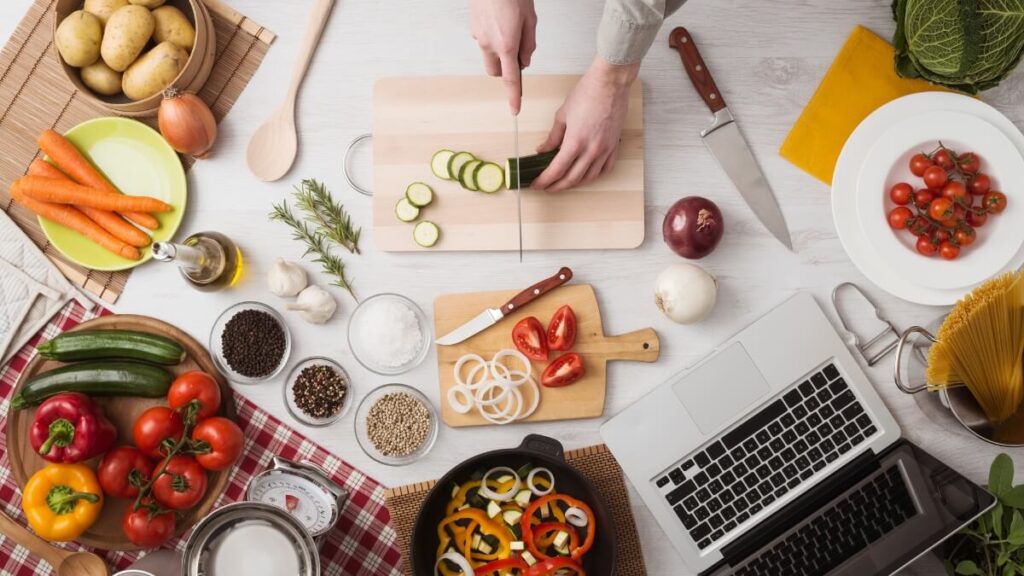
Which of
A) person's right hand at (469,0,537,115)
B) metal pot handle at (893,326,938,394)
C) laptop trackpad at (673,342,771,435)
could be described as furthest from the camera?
laptop trackpad at (673,342,771,435)

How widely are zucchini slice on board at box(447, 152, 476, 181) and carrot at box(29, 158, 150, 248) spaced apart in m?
0.69

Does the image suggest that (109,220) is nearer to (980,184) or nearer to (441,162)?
(441,162)

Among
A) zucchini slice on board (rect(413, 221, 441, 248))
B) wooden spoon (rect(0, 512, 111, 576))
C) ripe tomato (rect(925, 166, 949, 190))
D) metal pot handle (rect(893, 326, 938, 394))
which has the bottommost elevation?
metal pot handle (rect(893, 326, 938, 394))

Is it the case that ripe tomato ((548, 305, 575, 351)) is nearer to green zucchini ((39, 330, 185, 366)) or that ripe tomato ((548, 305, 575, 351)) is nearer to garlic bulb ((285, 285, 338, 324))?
garlic bulb ((285, 285, 338, 324))

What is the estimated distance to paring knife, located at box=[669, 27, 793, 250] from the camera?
5.74 feet

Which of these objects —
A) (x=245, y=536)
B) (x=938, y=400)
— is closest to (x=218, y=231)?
(x=245, y=536)

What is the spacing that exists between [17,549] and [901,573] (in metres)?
1.95

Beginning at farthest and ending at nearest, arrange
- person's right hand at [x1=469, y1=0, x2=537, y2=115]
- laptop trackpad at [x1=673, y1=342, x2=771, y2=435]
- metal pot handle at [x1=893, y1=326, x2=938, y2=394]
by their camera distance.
→ laptop trackpad at [x1=673, y1=342, x2=771, y2=435], metal pot handle at [x1=893, y1=326, x2=938, y2=394], person's right hand at [x1=469, y1=0, x2=537, y2=115]

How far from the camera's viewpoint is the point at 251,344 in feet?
5.72

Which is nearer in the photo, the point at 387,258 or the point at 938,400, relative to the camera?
the point at 938,400

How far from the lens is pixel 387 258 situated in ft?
5.87

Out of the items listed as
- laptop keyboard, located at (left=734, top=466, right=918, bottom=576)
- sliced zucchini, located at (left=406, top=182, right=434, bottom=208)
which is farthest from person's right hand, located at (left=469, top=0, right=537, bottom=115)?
laptop keyboard, located at (left=734, top=466, right=918, bottom=576)

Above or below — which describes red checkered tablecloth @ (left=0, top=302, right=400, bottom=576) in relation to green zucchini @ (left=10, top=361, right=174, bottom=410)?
below

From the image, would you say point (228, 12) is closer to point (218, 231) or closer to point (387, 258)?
point (218, 231)
